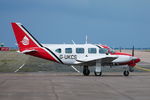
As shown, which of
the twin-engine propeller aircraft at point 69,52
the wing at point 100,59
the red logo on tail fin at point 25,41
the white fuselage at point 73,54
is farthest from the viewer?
the red logo on tail fin at point 25,41

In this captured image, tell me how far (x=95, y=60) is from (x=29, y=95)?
11101 mm

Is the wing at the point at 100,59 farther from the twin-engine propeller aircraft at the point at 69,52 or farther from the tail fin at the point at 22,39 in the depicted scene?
the tail fin at the point at 22,39

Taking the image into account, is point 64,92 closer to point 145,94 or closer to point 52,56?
point 145,94

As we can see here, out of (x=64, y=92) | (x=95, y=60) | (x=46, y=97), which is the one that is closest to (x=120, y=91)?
(x=64, y=92)

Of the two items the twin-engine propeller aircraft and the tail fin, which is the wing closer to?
the twin-engine propeller aircraft

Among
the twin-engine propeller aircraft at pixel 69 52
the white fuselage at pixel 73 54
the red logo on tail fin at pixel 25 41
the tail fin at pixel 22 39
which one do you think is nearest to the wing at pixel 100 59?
the twin-engine propeller aircraft at pixel 69 52

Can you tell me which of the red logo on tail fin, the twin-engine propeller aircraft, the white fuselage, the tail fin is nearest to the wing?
the twin-engine propeller aircraft

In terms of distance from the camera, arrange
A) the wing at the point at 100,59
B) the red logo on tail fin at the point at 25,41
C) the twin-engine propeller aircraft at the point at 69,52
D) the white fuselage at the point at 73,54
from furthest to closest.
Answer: the red logo on tail fin at the point at 25,41 → the white fuselage at the point at 73,54 → the twin-engine propeller aircraft at the point at 69,52 → the wing at the point at 100,59

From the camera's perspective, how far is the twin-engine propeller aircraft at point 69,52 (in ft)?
84.1

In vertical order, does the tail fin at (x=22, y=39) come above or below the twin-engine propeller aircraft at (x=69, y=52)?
above

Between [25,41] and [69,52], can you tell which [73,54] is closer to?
[69,52]

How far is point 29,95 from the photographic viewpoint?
575 inches

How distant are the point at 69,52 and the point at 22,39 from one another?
137 inches

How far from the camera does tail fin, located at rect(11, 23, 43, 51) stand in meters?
26.1
